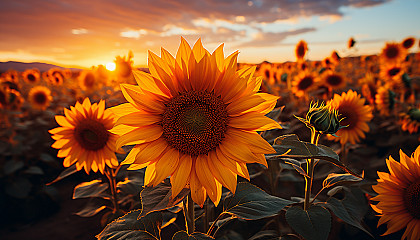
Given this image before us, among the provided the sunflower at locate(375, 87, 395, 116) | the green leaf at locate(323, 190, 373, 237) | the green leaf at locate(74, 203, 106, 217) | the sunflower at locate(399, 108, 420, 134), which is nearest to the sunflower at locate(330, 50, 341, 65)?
the sunflower at locate(375, 87, 395, 116)

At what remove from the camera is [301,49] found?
7.94 meters

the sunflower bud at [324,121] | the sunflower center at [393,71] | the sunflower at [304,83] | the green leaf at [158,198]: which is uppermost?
the sunflower center at [393,71]

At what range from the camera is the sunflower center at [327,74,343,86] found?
573 centimetres

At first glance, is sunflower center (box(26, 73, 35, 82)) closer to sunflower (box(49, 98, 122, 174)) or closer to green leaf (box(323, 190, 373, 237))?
sunflower (box(49, 98, 122, 174))

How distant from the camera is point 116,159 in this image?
2.11m

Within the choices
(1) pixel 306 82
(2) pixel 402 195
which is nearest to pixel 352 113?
(2) pixel 402 195

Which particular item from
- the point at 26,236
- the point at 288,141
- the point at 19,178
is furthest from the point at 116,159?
the point at 19,178

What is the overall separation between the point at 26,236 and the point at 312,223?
3744 mm

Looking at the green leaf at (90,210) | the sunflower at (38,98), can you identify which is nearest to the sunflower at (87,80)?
the sunflower at (38,98)

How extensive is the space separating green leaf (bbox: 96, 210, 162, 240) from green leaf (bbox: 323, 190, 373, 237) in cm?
102

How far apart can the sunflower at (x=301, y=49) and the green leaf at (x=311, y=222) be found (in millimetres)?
7221

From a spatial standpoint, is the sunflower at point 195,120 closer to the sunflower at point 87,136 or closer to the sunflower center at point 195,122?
the sunflower center at point 195,122

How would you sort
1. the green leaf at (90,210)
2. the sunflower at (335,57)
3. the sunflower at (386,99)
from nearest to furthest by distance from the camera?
the green leaf at (90,210) < the sunflower at (386,99) < the sunflower at (335,57)

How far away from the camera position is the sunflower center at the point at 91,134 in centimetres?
216
